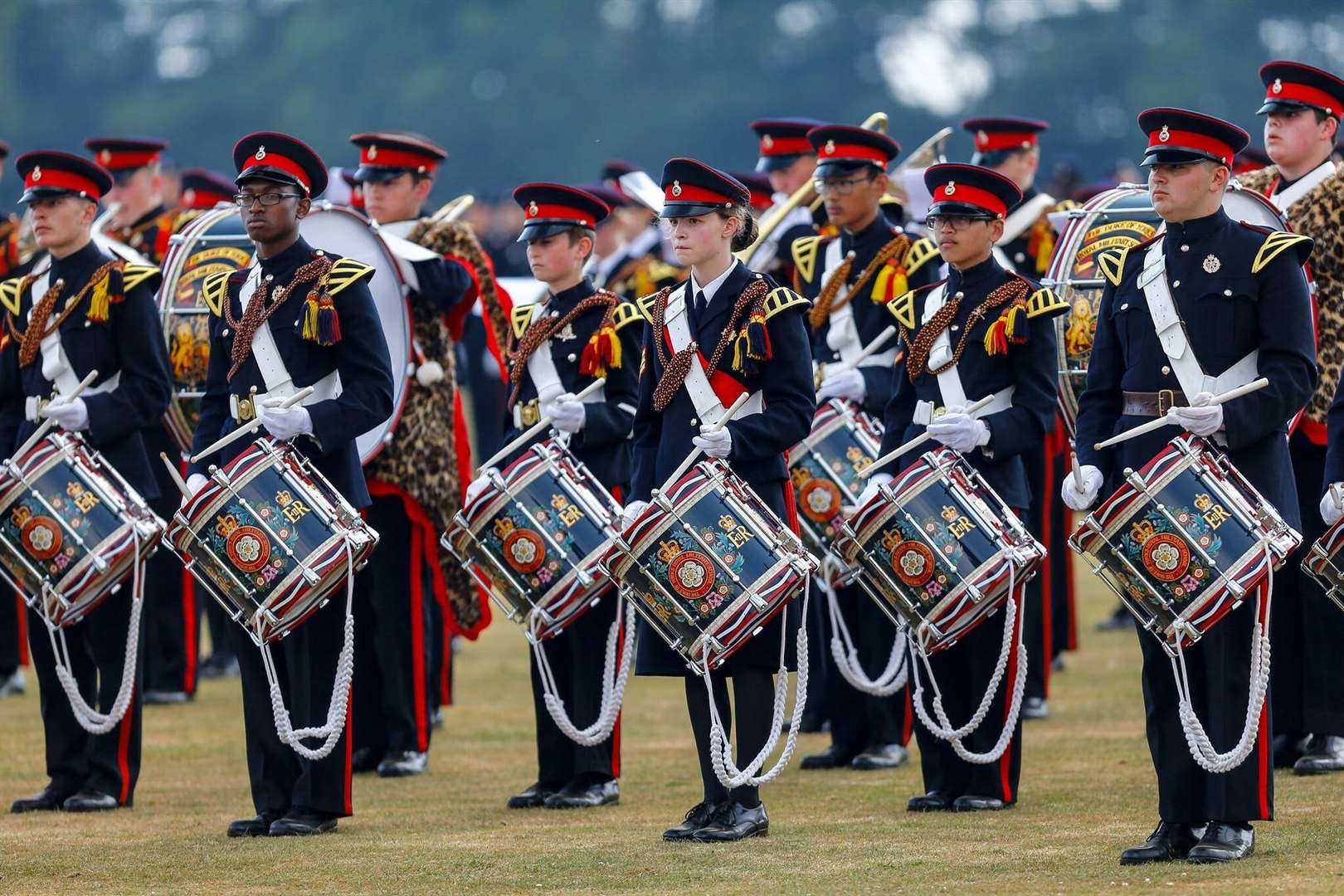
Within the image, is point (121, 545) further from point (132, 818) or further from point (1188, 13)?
point (1188, 13)

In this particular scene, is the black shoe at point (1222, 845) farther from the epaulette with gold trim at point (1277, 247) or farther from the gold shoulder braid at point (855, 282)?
the gold shoulder braid at point (855, 282)

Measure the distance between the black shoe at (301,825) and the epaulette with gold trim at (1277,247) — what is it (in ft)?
10.7

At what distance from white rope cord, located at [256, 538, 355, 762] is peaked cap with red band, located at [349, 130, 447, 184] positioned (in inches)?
99.2

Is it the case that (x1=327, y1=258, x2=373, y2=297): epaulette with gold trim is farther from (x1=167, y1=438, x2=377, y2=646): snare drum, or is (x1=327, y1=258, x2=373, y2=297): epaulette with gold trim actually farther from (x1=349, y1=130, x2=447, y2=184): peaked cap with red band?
(x1=349, y1=130, x2=447, y2=184): peaked cap with red band

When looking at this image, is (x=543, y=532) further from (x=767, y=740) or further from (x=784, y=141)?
(x=784, y=141)

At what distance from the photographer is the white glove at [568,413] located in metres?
8.47

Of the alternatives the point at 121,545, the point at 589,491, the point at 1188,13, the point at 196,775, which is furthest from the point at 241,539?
the point at 1188,13

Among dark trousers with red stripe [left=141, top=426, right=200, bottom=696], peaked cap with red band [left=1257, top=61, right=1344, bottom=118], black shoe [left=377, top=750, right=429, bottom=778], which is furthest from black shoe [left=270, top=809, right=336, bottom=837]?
peaked cap with red band [left=1257, top=61, right=1344, bottom=118]

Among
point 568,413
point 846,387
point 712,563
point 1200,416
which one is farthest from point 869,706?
point 1200,416

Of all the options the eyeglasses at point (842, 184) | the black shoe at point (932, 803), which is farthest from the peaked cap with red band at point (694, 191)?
the black shoe at point (932, 803)

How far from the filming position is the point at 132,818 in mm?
8383

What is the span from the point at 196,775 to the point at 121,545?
1.67 meters

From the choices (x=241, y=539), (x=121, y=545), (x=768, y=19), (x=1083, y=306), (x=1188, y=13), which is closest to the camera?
(x=241, y=539)

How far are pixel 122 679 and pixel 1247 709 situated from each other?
377 cm
